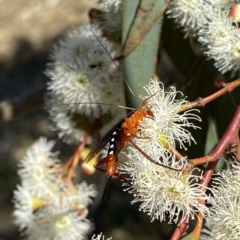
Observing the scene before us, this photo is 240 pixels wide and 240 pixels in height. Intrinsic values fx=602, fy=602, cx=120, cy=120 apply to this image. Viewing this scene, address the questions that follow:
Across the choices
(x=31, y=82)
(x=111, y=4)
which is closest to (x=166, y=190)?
(x=111, y=4)

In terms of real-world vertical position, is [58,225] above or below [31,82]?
above

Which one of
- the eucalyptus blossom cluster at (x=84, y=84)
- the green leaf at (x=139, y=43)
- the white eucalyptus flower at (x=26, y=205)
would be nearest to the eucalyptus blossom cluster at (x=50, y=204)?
the white eucalyptus flower at (x=26, y=205)

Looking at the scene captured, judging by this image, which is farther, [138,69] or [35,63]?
[35,63]

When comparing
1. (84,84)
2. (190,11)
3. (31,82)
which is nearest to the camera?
(190,11)

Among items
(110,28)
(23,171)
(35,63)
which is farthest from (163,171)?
(35,63)

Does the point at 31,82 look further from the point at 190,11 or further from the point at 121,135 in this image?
the point at 121,135

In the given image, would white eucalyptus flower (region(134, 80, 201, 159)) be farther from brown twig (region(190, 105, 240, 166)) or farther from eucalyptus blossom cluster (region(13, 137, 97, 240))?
eucalyptus blossom cluster (region(13, 137, 97, 240))

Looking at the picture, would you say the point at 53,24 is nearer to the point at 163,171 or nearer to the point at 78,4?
the point at 78,4
